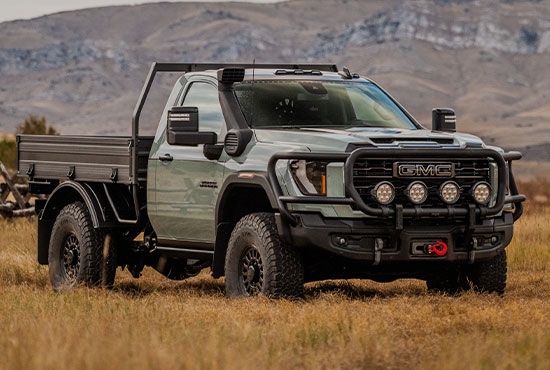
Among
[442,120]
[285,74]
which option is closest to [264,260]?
[285,74]

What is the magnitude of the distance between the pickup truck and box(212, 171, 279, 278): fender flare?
1 centimetres

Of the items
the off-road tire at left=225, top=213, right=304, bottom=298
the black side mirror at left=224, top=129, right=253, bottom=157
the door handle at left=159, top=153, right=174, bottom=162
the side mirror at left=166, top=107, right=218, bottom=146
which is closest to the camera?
the off-road tire at left=225, top=213, right=304, bottom=298

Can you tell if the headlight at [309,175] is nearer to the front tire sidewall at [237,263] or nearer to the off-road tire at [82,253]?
the front tire sidewall at [237,263]

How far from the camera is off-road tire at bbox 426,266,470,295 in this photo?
10.3 metres

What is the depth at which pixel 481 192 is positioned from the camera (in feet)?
31.1

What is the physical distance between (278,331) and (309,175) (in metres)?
1.99

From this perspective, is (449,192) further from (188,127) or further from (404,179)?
(188,127)

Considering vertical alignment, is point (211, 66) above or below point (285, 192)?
above

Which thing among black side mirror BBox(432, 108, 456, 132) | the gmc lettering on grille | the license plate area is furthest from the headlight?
black side mirror BBox(432, 108, 456, 132)

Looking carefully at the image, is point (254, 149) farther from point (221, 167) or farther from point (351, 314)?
point (351, 314)

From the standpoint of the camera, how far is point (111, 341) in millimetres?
6664

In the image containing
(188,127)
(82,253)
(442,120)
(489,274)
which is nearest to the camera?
(188,127)

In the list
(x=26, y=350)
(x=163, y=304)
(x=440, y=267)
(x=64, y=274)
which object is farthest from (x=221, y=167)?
(x=26, y=350)

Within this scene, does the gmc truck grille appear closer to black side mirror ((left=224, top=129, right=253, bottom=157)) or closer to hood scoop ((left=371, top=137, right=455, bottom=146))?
hood scoop ((left=371, top=137, right=455, bottom=146))
